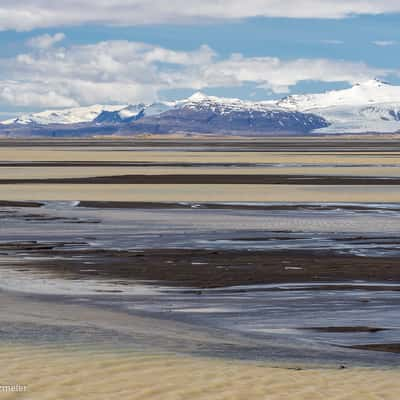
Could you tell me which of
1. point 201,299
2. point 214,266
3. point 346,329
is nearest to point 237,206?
point 214,266

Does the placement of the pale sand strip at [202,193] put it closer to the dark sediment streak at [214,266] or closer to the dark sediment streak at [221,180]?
the dark sediment streak at [221,180]

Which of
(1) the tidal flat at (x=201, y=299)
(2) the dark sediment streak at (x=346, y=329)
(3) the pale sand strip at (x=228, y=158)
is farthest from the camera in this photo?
(3) the pale sand strip at (x=228, y=158)

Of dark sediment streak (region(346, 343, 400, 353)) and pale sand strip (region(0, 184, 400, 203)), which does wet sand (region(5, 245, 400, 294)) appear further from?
pale sand strip (region(0, 184, 400, 203))

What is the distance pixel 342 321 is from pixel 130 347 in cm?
414

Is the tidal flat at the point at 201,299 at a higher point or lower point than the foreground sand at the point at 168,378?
lower

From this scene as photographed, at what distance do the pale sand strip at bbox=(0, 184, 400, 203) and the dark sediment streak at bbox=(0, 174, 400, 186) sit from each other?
113 inches

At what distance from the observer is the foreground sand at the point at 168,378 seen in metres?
10.6

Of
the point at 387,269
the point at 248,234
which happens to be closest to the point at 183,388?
the point at 387,269

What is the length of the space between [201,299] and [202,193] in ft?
101

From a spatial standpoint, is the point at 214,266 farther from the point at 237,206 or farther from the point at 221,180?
the point at 221,180

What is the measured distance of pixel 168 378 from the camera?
11.5 m

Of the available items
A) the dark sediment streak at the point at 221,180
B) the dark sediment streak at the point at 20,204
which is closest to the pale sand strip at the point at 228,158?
the dark sediment streak at the point at 221,180

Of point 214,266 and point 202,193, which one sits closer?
point 214,266

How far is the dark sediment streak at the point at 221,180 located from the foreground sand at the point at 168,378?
44930 mm
